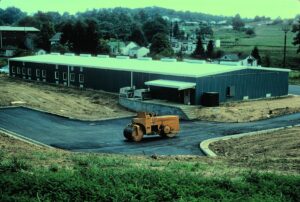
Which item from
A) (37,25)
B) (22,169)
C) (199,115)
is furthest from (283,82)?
(37,25)

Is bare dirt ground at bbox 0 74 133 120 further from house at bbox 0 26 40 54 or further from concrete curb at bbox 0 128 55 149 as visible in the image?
house at bbox 0 26 40 54

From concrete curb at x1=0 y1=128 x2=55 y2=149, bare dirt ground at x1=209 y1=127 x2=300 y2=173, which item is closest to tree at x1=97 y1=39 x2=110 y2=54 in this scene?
concrete curb at x1=0 y1=128 x2=55 y2=149

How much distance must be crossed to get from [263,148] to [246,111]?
12.8m

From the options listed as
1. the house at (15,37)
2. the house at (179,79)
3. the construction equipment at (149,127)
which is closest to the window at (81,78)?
the house at (179,79)

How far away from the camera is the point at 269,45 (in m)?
85.6

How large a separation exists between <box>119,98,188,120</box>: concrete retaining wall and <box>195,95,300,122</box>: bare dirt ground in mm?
1387

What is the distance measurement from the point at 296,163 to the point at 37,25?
123555 millimetres

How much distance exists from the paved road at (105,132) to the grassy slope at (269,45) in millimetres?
41585

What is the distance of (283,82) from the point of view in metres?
42.8

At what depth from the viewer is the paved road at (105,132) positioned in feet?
75.4

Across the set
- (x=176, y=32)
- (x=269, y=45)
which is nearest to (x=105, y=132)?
(x=269, y=45)

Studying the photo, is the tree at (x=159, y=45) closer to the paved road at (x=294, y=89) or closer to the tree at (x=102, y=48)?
the tree at (x=102, y=48)

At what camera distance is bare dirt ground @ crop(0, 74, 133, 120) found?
34.2m

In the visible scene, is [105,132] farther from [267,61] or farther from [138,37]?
[138,37]
